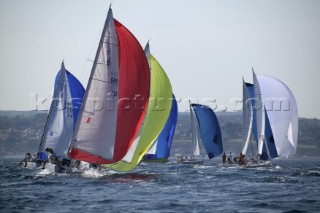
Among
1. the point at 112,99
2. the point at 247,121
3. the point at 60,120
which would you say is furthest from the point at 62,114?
the point at 247,121

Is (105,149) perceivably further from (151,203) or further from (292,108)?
(292,108)

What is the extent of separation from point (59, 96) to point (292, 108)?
25459mm

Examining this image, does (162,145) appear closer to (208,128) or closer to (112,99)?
(208,128)

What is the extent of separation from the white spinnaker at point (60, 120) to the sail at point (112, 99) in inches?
600

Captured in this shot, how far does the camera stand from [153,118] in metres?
41.0

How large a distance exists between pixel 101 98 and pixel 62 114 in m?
16.5

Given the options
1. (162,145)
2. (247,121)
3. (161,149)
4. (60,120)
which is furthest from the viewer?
(247,121)

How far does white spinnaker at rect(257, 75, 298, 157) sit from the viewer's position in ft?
205

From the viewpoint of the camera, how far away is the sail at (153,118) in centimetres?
3762

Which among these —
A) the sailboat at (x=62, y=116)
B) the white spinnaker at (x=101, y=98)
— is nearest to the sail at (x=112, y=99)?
the white spinnaker at (x=101, y=98)

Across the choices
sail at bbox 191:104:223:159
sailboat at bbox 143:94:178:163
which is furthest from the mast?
sail at bbox 191:104:223:159

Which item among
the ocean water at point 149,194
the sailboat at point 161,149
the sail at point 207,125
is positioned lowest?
the ocean water at point 149,194

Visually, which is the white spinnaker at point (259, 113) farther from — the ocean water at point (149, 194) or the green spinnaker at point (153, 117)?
the ocean water at point (149, 194)

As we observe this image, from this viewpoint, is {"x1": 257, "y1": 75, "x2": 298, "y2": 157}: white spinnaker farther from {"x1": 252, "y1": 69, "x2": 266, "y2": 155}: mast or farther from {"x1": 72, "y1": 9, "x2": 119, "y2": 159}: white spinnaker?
{"x1": 72, "y1": 9, "x2": 119, "y2": 159}: white spinnaker
